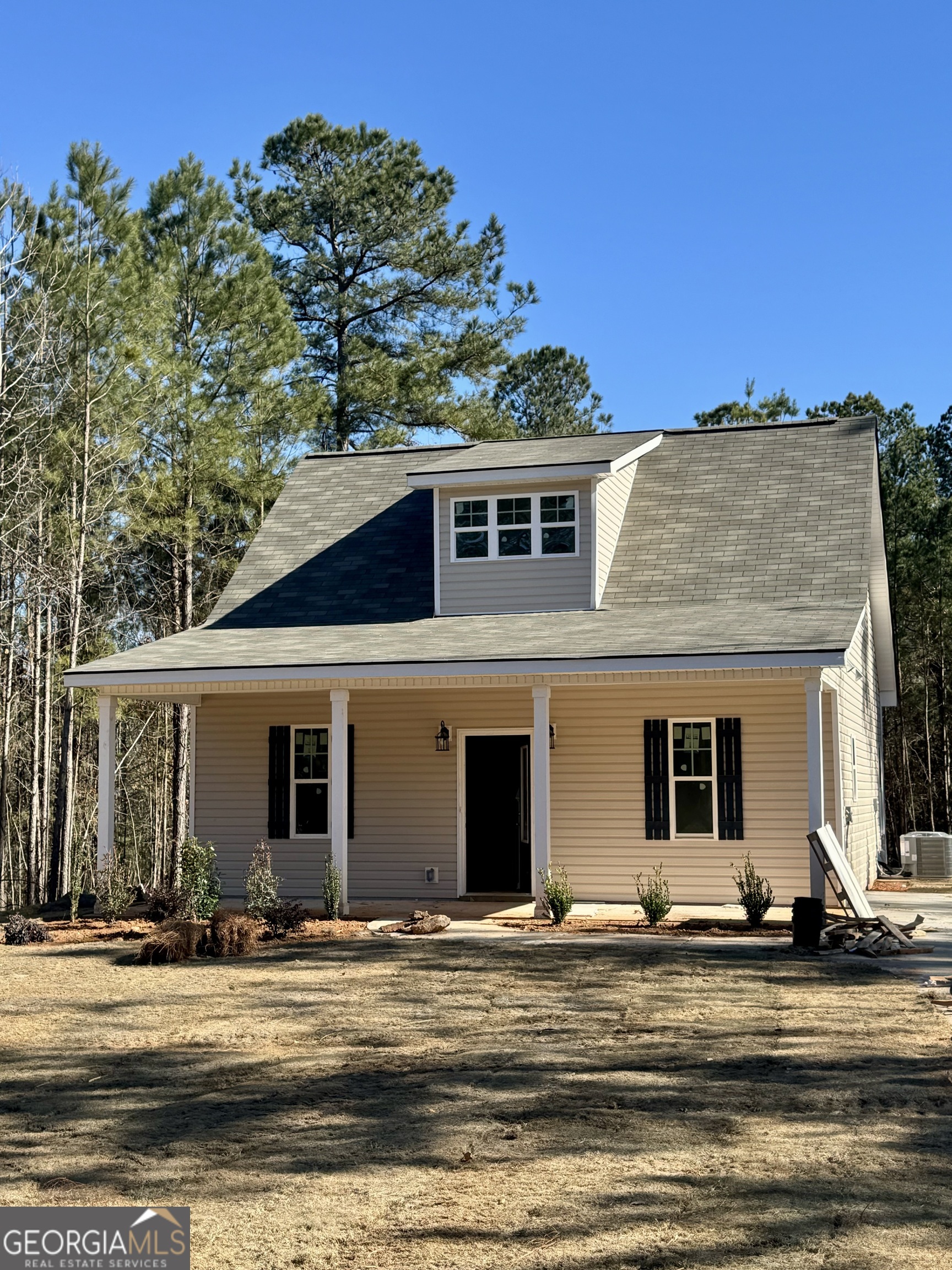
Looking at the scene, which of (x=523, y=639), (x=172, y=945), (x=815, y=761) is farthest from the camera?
(x=523, y=639)

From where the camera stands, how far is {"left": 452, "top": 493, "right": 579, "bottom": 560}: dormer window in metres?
16.3

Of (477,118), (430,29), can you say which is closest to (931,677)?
(477,118)

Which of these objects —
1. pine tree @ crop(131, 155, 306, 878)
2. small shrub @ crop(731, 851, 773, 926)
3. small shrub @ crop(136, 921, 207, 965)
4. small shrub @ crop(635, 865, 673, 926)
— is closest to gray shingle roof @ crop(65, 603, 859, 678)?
small shrub @ crop(731, 851, 773, 926)

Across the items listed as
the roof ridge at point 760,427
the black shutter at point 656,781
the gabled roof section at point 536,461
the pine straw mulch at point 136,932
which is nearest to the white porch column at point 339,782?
the pine straw mulch at point 136,932

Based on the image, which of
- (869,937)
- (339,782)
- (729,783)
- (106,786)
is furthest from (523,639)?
(106,786)

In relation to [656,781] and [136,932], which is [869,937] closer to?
[656,781]

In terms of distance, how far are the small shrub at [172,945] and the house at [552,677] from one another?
2.46 metres

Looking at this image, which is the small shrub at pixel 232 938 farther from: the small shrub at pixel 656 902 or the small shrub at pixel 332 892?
the small shrub at pixel 656 902

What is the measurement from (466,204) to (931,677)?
1844cm

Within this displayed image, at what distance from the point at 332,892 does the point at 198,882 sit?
1533mm

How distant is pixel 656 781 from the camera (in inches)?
594

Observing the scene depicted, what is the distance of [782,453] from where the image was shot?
1862 cm

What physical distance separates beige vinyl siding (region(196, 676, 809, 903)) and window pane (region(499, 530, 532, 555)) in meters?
1.92

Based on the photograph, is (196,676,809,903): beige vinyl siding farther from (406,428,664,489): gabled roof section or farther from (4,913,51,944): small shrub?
(4,913,51,944): small shrub
